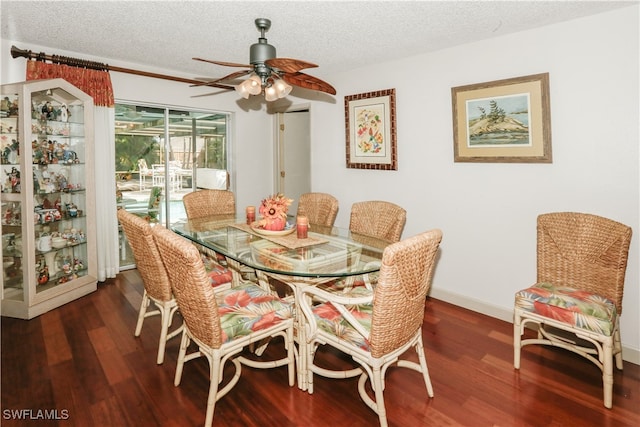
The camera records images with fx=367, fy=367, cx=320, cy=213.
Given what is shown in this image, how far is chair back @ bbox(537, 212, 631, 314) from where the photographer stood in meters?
2.27

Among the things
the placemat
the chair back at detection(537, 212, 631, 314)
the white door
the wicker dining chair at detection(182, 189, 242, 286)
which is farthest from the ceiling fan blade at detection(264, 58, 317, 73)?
the white door

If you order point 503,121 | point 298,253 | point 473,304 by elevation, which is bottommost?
point 473,304

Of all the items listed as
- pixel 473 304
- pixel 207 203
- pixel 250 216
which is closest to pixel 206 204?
pixel 207 203

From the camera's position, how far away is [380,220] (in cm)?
310

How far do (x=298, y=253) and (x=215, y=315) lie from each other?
69 cm

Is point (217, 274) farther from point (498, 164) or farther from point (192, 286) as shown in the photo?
point (498, 164)

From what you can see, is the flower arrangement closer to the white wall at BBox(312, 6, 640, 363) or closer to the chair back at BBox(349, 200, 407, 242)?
the chair back at BBox(349, 200, 407, 242)

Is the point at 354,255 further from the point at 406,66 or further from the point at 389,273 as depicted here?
the point at 406,66

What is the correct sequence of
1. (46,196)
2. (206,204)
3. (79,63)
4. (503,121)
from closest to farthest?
(503,121) → (46,196) → (79,63) → (206,204)

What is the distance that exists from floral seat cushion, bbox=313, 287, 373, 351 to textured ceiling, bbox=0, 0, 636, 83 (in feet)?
6.41

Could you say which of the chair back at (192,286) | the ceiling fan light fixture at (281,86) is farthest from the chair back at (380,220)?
the chair back at (192,286)

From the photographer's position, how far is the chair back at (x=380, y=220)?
114 inches

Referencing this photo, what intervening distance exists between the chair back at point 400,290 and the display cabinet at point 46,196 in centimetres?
301

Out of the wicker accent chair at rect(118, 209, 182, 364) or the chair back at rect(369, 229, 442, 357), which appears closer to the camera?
the chair back at rect(369, 229, 442, 357)
